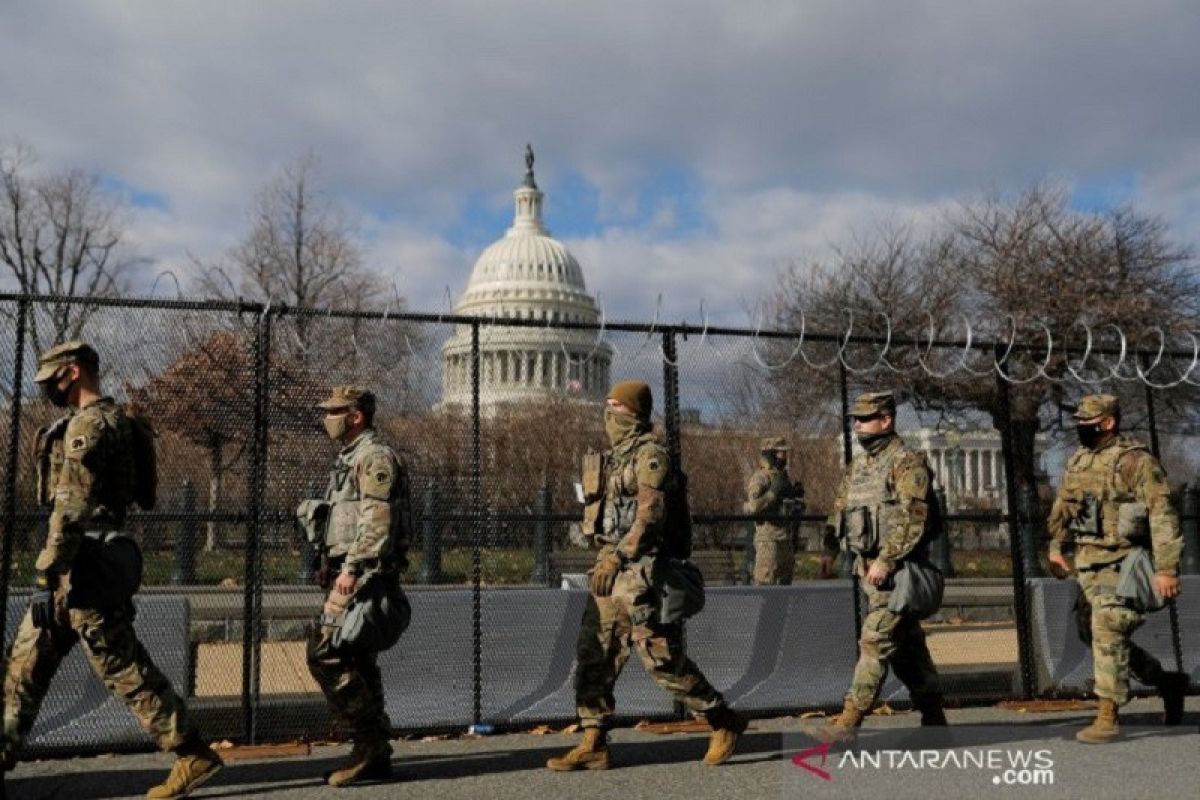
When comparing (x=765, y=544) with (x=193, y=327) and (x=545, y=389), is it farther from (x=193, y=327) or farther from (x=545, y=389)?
(x=193, y=327)

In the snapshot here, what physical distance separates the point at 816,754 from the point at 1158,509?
2.27 metres

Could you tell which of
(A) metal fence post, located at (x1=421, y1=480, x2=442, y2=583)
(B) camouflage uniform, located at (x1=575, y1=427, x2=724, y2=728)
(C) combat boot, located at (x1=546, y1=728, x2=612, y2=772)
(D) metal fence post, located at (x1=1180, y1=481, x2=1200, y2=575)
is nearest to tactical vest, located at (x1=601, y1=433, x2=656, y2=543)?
(B) camouflage uniform, located at (x1=575, y1=427, x2=724, y2=728)

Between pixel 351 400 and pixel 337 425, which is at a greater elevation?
pixel 351 400

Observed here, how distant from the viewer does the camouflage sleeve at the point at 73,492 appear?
4926 millimetres

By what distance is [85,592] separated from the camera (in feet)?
16.6

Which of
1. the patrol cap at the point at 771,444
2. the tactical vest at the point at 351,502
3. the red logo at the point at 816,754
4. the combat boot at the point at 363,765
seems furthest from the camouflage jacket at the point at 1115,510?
the combat boot at the point at 363,765

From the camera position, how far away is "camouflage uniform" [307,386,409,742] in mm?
5406

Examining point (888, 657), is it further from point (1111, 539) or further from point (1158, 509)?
point (1158, 509)

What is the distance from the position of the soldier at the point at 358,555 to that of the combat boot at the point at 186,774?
1.91 feet

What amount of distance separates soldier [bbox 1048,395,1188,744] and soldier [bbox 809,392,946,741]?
103 cm

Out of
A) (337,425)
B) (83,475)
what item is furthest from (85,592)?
(337,425)

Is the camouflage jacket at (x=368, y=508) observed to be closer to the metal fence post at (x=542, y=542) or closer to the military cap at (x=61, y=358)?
the military cap at (x=61, y=358)

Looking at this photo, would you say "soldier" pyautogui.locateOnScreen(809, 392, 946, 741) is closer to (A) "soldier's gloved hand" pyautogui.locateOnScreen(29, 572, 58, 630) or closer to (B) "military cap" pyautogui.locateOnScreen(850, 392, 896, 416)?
(B) "military cap" pyautogui.locateOnScreen(850, 392, 896, 416)

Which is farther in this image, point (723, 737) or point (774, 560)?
point (774, 560)
